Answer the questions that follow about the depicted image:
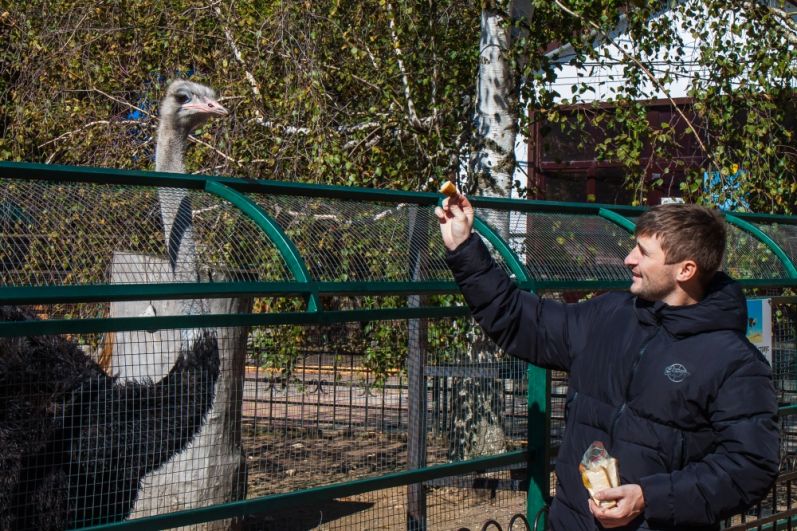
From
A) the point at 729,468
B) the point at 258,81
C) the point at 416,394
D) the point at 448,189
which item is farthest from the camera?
the point at 258,81

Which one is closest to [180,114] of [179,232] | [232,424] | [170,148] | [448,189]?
[170,148]

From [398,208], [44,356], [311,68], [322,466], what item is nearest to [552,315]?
[322,466]

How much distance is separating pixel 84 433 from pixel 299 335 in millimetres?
794

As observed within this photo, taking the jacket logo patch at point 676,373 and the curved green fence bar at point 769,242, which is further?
the curved green fence bar at point 769,242

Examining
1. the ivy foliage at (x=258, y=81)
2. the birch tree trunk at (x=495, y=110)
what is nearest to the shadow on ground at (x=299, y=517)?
the ivy foliage at (x=258, y=81)

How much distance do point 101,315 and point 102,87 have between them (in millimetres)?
4794

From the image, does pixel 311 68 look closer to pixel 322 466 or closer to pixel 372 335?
pixel 372 335

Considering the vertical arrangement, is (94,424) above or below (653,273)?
below

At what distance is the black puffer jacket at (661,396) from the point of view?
2566 mm

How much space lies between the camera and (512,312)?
3.00m

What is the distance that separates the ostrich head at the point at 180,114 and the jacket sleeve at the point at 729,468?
357cm

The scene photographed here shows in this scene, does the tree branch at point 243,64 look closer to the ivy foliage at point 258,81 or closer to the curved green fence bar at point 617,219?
the ivy foliage at point 258,81

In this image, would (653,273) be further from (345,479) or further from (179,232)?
(179,232)

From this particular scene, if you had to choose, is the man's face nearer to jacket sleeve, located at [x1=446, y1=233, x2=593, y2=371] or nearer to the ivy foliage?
jacket sleeve, located at [x1=446, y1=233, x2=593, y2=371]
